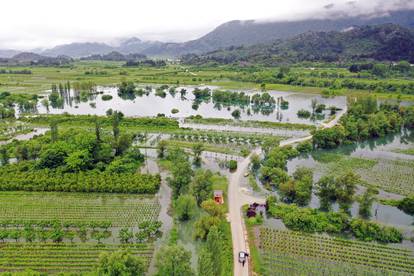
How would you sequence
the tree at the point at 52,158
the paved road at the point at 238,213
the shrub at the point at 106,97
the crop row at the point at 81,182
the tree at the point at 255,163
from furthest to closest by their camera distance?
1. the shrub at the point at 106,97
2. the tree at the point at 255,163
3. the tree at the point at 52,158
4. the crop row at the point at 81,182
5. the paved road at the point at 238,213

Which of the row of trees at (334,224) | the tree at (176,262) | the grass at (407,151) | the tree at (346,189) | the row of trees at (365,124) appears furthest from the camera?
the row of trees at (365,124)

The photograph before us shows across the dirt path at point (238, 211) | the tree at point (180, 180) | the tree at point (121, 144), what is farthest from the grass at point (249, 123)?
the tree at point (180, 180)

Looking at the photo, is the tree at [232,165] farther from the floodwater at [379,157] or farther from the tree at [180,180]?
the tree at [180,180]

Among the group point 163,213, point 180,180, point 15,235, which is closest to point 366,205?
point 180,180

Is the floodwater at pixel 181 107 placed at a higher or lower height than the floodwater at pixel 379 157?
higher

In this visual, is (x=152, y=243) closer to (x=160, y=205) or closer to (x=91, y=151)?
(x=160, y=205)

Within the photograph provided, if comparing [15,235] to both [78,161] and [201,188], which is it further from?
[201,188]

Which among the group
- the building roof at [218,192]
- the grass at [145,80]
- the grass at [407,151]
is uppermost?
the grass at [145,80]
